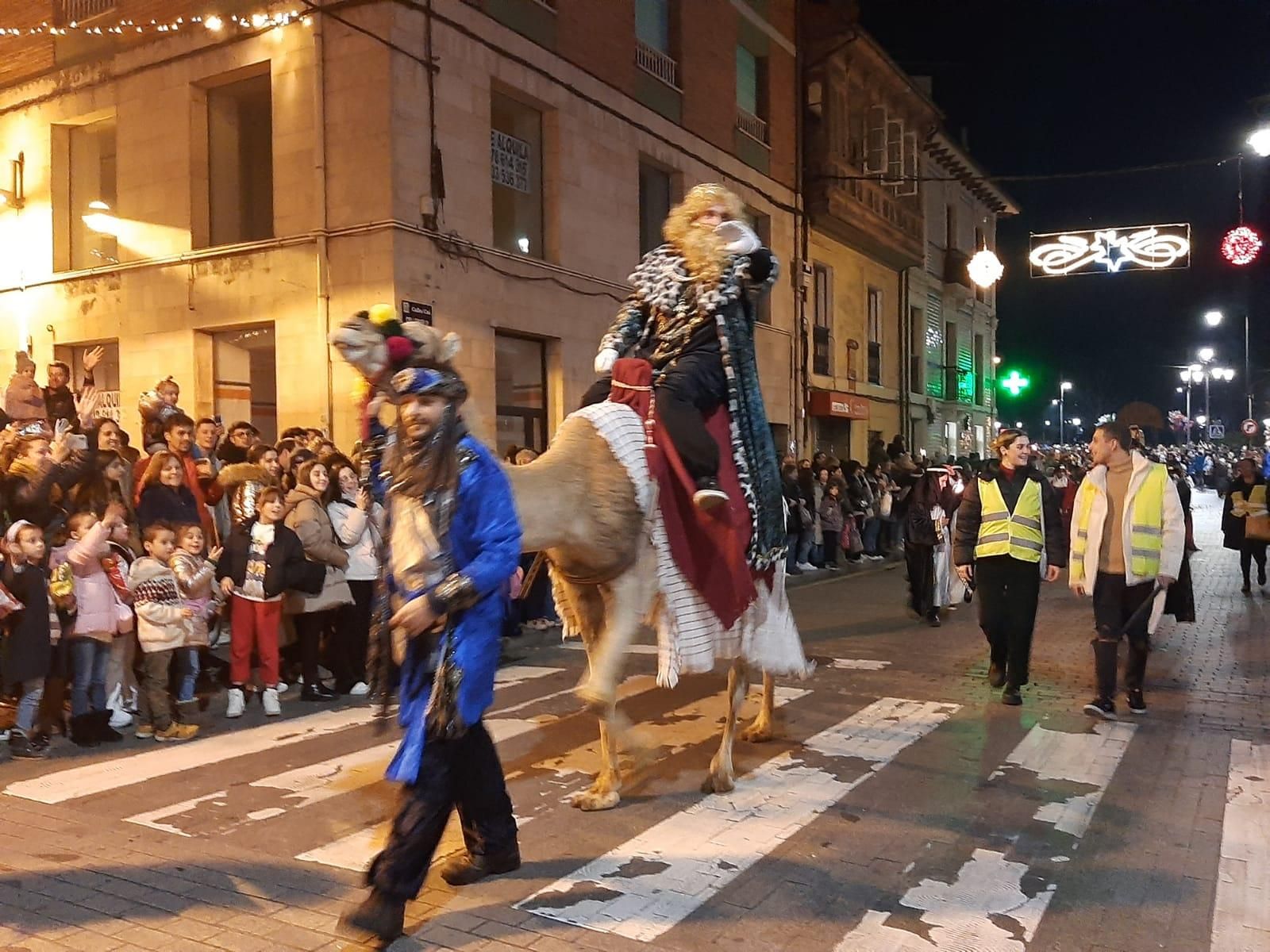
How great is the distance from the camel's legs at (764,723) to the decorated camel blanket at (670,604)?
119 centimetres

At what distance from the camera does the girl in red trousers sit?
7.45 m

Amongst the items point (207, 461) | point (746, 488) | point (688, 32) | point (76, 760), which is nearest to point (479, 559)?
point (746, 488)

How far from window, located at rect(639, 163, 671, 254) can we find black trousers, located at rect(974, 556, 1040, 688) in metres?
12.3

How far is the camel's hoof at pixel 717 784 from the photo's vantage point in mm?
5383

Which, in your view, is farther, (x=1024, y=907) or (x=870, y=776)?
(x=870, y=776)

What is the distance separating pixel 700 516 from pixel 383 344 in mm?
1985

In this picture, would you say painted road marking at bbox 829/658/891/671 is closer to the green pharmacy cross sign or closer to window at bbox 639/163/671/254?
window at bbox 639/163/671/254

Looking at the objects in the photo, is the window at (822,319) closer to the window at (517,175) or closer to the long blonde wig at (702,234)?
the window at (517,175)

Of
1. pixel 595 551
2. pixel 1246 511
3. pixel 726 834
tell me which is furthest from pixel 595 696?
pixel 1246 511

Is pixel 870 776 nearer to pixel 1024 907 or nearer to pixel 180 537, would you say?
pixel 1024 907

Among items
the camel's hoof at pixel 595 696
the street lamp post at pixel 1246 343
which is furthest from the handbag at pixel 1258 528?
the street lamp post at pixel 1246 343

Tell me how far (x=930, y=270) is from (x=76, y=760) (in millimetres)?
30563

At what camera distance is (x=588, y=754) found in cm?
613

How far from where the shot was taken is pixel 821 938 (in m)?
3.74
